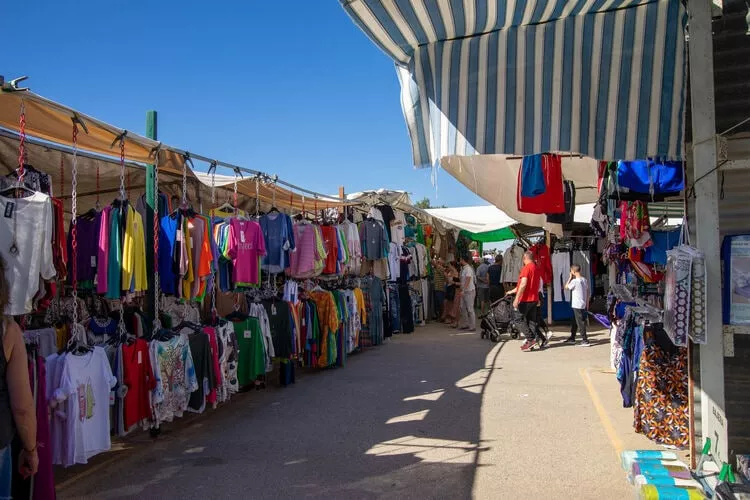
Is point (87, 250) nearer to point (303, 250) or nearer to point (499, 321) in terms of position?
point (303, 250)

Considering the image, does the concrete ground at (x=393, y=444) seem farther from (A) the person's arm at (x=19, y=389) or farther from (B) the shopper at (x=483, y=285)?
(B) the shopper at (x=483, y=285)

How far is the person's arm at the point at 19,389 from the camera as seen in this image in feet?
9.89

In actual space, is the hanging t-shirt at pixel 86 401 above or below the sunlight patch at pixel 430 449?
above

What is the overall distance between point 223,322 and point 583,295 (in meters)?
8.14

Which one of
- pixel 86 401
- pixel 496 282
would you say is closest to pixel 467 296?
pixel 496 282

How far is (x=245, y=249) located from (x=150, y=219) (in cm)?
135

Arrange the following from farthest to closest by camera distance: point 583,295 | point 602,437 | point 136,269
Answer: point 583,295 → point 602,437 → point 136,269

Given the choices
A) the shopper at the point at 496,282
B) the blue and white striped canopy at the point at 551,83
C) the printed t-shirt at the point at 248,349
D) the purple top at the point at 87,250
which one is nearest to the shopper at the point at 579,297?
→ the shopper at the point at 496,282

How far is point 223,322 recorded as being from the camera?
674 cm

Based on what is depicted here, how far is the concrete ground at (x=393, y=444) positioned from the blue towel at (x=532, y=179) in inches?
108

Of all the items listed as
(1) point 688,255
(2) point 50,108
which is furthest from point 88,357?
(1) point 688,255

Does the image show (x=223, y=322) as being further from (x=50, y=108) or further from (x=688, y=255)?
(x=688, y=255)

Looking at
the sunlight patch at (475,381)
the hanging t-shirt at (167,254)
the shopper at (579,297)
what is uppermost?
the hanging t-shirt at (167,254)

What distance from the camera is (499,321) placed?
13.2 meters
